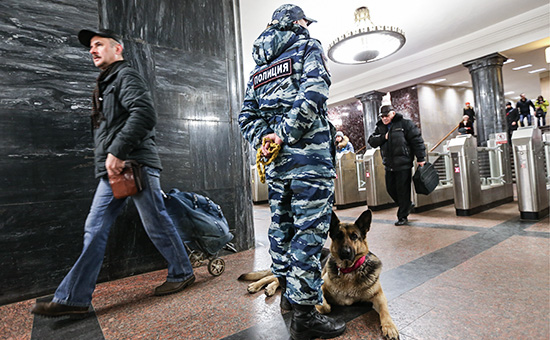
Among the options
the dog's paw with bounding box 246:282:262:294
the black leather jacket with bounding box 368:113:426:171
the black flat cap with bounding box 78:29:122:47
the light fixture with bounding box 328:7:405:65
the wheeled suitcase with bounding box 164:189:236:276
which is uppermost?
the light fixture with bounding box 328:7:405:65

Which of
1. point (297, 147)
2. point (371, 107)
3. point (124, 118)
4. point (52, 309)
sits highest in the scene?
point (371, 107)

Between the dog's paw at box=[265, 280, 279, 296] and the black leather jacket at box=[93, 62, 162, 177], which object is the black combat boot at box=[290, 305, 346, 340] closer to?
the dog's paw at box=[265, 280, 279, 296]

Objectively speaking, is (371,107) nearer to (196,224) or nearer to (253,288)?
(196,224)

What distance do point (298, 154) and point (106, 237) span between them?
60.3 inches

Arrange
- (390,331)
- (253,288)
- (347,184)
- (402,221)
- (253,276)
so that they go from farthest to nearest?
1. (347,184)
2. (402,221)
3. (253,276)
4. (253,288)
5. (390,331)

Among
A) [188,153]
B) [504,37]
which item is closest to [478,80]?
[504,37]

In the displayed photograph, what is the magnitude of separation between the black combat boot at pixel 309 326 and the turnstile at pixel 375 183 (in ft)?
17.6

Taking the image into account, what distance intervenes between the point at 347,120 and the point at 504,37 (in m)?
7.93

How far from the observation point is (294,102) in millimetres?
1557

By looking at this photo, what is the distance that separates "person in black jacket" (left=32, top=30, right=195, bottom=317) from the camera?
200 centimetres

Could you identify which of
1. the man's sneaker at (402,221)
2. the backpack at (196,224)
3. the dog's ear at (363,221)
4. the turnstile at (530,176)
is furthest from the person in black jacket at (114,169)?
the turnstile at (530,176)

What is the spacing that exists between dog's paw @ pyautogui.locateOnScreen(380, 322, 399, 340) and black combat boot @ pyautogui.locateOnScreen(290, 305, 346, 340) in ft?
0.74

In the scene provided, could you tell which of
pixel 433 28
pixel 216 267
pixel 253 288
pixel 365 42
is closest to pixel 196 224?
pixel 216 267

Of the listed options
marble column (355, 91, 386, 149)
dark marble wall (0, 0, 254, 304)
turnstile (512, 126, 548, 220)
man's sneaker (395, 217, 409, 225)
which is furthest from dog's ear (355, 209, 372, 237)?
marble column (355, 91, 386, 149)
